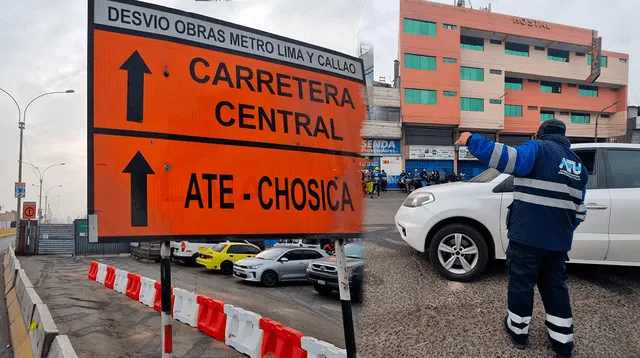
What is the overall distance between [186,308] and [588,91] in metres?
6.63

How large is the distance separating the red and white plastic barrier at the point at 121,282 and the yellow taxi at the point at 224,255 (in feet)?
15.8

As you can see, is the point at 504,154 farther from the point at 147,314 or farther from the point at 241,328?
the point at 147,314

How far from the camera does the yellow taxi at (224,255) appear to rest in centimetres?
1643

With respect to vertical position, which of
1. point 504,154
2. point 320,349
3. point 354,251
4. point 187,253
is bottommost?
point 187,253

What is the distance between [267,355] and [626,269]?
3833 mm

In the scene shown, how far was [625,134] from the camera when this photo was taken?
3275mm

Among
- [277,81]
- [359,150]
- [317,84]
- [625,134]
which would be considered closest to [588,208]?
[625,134]

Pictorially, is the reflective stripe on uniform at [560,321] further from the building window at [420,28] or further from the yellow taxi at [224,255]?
the yellow taxi at [224,255]

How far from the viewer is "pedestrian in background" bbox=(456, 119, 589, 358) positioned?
2.10 meters

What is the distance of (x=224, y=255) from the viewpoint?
54.0ft

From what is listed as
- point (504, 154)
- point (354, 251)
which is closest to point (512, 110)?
point (504, 154)

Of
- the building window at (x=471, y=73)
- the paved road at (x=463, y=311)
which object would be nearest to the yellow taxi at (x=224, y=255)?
the building window at (x=471, y=73)

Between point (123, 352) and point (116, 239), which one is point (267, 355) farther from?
point (116, 239)

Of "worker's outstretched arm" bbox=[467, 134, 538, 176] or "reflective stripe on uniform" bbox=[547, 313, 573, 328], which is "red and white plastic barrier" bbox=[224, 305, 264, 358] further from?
"worker's outstretched arm" bbox=[467, 134, 538, 176]
